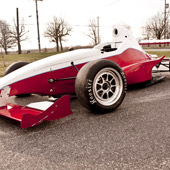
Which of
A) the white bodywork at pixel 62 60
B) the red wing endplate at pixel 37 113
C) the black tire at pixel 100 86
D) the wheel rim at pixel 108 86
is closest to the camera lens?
the red wing endplate at pixel 37 113

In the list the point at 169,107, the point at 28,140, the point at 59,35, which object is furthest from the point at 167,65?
the point at 59,35

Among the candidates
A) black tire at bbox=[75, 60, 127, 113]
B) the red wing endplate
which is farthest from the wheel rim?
the red wing endplate

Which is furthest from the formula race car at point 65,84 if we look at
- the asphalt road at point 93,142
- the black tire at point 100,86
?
the asphalt road at point 93,142

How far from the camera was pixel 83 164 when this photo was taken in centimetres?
187

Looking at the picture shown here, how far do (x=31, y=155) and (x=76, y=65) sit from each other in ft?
6.68

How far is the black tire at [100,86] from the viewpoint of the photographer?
9.69ft

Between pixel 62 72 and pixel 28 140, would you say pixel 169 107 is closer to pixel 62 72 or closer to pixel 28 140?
pixel 62 72

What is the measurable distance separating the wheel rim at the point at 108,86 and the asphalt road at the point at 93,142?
0.22m

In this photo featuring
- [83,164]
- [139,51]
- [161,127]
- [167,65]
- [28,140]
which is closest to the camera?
[83,164]

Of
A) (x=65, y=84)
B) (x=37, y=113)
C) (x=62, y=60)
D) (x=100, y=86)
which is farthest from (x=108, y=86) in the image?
(x=37, y=113)

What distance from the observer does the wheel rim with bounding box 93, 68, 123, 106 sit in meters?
3.21

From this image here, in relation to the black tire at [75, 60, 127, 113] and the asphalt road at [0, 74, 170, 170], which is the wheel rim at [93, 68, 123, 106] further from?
the asphalt road at [0, 74, 170, 170]

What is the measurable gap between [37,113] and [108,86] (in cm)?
115

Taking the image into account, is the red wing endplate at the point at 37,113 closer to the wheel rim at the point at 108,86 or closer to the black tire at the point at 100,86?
the black tire at the point at 100,86
